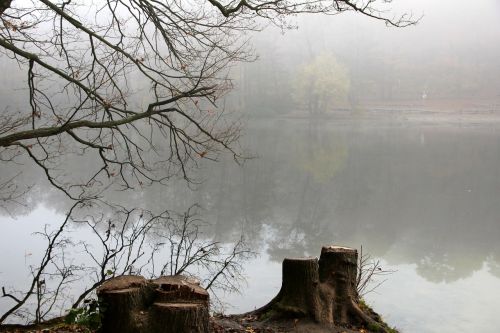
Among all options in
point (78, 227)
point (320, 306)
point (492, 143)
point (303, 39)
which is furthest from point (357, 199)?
point (303, 39)

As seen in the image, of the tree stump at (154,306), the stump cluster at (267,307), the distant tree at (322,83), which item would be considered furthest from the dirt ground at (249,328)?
the distant tree at (322,83)

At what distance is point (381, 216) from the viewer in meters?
18.1

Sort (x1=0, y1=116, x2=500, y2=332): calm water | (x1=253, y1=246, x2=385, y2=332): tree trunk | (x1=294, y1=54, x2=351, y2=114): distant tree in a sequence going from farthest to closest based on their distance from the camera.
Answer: (x1=294, y1=54, x2=351, y2=114): distant tree, (x1=0, y1=116, x2=500, y2=332): calm water, (x1=253, y1=246, x2=385, y2=332): tree trunk

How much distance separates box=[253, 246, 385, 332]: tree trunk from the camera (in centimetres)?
497

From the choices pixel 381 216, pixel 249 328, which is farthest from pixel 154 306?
pixel 381 216

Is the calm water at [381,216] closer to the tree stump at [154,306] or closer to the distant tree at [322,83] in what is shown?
the tree stump at [154,306]

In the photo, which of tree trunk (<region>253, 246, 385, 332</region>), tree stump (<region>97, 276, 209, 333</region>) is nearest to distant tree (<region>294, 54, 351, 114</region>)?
tree trunk (<region>253, 246, 385, 332</region>)

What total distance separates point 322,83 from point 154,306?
1744 inches

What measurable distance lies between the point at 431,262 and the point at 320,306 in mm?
8277

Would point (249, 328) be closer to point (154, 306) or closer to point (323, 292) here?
point (323, 292)

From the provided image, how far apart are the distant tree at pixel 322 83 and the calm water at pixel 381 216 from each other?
1185 cm

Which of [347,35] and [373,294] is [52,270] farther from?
[347,35]

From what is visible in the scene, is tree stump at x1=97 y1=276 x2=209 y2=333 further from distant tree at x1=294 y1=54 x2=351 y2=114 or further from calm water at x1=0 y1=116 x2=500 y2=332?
distant tree at x1=294 y1=54 x2=351 y2=114

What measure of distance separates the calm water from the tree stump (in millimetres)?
5012
